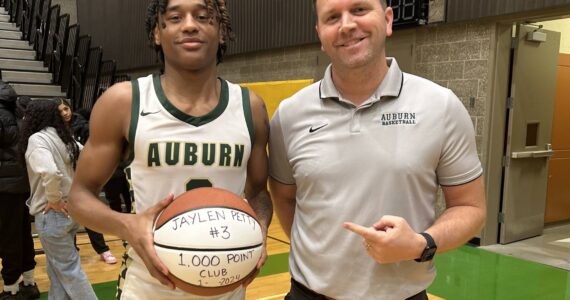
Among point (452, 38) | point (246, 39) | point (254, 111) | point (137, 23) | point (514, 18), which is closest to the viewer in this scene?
point (254, 111)

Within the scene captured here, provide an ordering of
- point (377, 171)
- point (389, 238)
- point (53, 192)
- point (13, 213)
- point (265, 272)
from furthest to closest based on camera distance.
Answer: point (265, 272), point (13, 213), point (53, 192), point (377, 171), point (389, 238)

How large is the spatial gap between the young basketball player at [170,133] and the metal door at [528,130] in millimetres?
4384

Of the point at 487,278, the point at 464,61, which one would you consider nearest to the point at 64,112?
the point at 487,278

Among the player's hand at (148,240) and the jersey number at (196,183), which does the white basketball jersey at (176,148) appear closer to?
the jersey number at (196,183)

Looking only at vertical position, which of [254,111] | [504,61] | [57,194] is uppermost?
[504,61]

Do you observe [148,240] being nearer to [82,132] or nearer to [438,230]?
[438,230]

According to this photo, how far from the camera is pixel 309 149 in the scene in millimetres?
1538

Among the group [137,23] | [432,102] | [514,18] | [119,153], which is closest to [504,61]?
[514,18]

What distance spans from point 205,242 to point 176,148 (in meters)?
0.34

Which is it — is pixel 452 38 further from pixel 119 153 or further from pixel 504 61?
pixel 119 153

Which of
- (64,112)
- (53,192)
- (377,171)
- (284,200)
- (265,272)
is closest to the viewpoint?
(377,171)

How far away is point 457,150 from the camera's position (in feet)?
4.72

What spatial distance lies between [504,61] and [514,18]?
44 centimetres

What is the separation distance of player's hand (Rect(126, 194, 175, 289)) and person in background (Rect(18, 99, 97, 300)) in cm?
200
